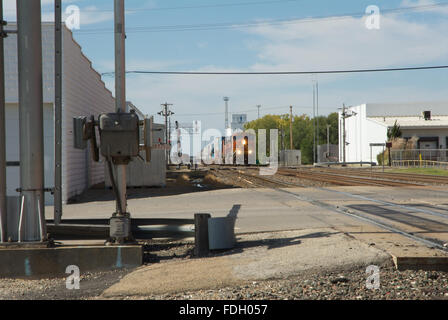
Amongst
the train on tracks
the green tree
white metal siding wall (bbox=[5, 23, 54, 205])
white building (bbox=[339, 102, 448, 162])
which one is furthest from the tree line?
white metal siding wall (bbox=[5, 23, 54, 205])

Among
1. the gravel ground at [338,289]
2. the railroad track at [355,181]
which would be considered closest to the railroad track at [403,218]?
the gravel ground at [338,289]

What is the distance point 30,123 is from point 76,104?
13791 millimetres

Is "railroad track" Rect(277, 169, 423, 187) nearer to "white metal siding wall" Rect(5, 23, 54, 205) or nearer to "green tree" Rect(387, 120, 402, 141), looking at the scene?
"white metal siding wall" Rect(5, 23, 54, 205)

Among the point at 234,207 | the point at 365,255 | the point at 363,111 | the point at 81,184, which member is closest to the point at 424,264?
the point at 365,255

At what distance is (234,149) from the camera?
200 feet

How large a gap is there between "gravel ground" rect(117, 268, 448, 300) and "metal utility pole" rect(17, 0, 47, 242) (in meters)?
3.22

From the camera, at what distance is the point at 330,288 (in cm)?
626

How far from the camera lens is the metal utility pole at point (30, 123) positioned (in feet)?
28.0

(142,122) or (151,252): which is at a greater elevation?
(142,122)

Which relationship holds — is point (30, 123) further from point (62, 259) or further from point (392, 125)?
point (392, 125)

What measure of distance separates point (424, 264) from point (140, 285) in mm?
3686

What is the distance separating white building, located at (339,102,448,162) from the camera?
66375 mm
